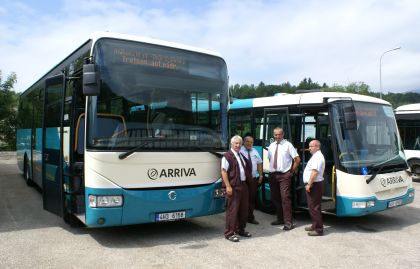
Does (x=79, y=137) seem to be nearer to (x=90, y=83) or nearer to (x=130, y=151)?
(x=130, y=151)

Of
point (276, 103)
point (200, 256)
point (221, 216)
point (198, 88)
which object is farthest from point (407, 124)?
point (200, 256)

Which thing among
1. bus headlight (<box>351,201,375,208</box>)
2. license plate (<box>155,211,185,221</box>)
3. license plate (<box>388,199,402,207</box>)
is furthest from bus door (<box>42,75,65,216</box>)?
license plate (<box>388,199,402,207</box>)

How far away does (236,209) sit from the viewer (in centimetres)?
684

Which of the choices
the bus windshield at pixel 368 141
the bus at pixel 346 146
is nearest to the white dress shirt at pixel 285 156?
the bus at pixel 346 146

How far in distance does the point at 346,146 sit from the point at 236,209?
8.15 feet

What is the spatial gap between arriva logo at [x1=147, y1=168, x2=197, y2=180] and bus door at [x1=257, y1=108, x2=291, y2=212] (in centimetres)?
283

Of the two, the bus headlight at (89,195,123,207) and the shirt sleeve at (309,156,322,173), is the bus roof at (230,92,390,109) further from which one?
the bus headlight at (89,195,123,207)

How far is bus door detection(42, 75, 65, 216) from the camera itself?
703cm

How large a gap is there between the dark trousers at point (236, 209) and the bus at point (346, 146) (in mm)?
1798

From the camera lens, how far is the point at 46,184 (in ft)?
24.7

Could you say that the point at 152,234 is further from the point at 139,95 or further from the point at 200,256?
the point at 139,95

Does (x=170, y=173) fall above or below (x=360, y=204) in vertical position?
above

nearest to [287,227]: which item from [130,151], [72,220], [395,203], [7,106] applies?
[395,203]

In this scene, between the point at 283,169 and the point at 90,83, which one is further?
the point at 283,169
